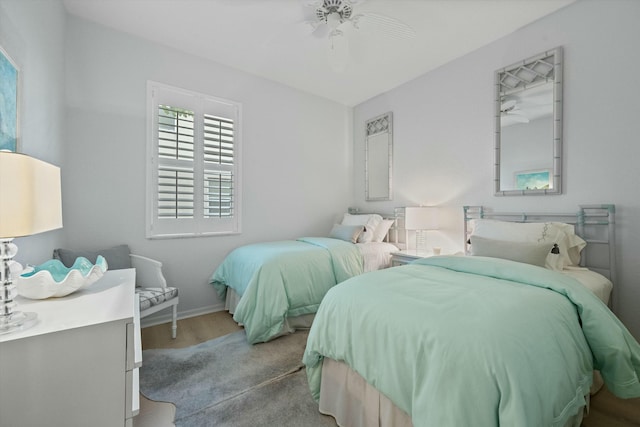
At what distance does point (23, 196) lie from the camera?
0.83 m

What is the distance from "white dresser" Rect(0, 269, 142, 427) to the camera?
821mm

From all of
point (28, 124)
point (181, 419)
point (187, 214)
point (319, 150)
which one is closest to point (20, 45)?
point (28, 124)

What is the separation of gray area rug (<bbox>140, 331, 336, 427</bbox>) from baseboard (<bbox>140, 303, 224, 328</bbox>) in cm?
60

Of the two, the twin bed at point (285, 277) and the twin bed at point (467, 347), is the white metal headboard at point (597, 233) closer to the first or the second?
the twin bed at point (467, 347)

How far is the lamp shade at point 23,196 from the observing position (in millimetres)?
786

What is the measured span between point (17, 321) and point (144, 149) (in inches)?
88.6

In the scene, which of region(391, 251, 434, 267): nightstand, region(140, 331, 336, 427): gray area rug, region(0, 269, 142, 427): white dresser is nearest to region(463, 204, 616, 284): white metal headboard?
region(391, 251, 434, 267): nightstand

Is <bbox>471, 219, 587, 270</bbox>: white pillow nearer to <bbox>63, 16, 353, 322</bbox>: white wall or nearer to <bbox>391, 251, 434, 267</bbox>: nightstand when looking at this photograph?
<bbox>391, 251, 434, 267</bbox>: nightstand

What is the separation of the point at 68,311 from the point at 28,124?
4.37 ft

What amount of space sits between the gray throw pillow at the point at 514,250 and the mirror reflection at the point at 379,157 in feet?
5.96

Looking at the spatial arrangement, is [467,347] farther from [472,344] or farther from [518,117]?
[518,117]

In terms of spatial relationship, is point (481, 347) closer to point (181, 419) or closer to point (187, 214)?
point (181, 419)

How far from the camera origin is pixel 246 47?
2.85 meters

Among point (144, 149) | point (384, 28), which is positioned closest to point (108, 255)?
point (144, 149)
